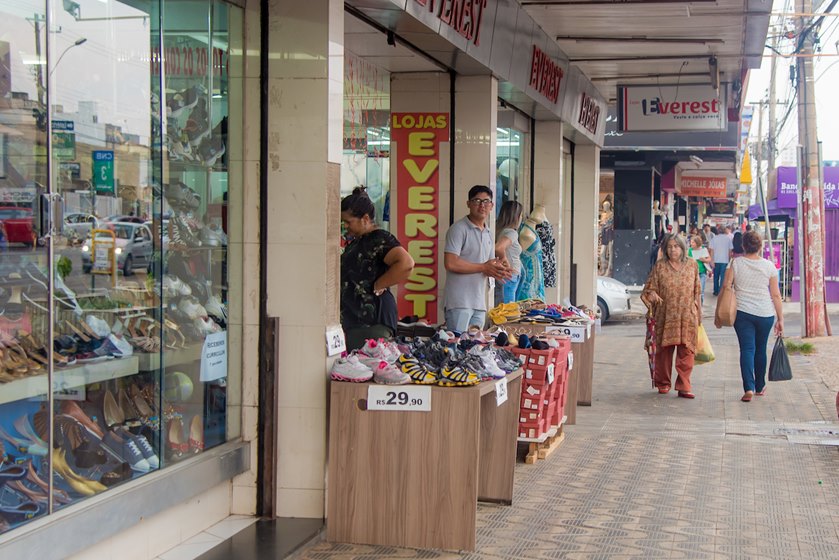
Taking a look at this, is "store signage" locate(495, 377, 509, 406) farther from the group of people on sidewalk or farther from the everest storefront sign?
the group of people on sidewalk

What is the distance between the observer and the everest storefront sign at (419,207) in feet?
29.5

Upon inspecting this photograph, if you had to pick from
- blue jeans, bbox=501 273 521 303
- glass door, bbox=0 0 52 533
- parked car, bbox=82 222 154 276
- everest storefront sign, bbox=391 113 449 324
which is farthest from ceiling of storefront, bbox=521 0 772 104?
glass door, bbox=0 0 52 533

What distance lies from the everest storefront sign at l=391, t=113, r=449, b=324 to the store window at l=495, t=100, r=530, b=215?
6.90ft

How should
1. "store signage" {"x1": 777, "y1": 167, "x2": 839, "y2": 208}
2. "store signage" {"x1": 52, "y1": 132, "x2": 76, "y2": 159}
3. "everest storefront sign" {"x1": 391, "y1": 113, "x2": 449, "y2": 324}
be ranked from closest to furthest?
1. "store signage" {"x1": 52, "y1": 132, "x2": 76, "y2": 159}
2. "everest storefront sign" {"x1": 391, "y1": 113, "x2": 449, "y2": 324}
3. "store signage" {"x1": 777, "y1": 167, "x2": 839, "y2": 208}

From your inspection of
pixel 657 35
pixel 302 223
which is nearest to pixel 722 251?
pixel 657 35

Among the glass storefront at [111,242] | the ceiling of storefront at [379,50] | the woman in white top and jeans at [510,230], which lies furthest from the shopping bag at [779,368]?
the glass storefront at [111,242]

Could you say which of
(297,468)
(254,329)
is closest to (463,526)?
(297,468)

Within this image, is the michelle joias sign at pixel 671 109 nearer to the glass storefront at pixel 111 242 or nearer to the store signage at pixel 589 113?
the store signage at pixel 589 113

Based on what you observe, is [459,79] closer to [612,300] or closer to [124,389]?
[124,389]

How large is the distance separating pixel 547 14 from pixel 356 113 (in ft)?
7.99

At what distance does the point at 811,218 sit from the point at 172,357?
1322 cm

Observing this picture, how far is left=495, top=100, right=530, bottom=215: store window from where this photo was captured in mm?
11500

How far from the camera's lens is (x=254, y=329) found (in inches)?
214

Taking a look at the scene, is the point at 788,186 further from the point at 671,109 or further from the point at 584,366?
the point at 584,366
